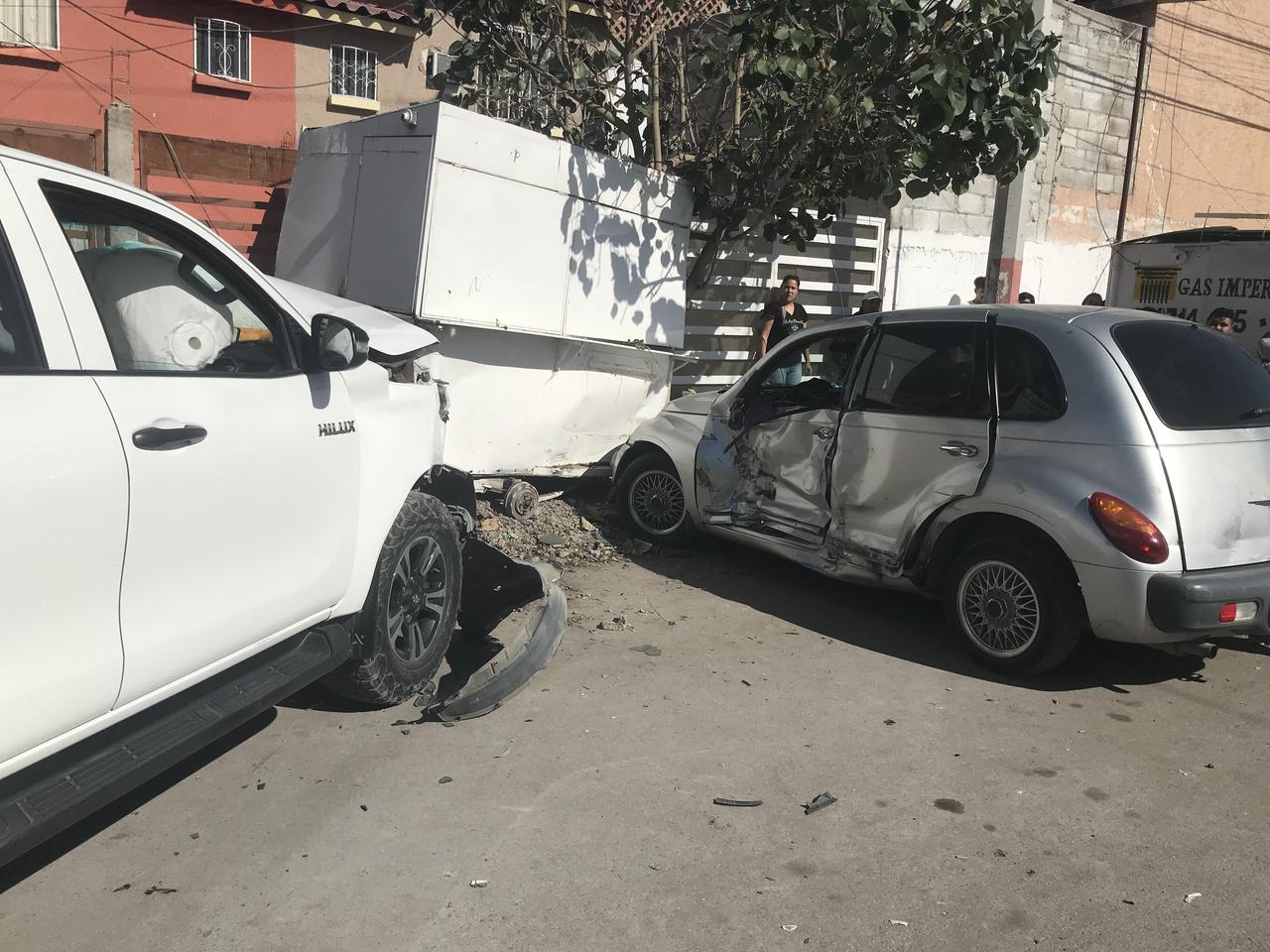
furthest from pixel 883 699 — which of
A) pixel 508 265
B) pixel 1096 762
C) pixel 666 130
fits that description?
pixel 666 130

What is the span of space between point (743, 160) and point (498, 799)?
676 centimetres

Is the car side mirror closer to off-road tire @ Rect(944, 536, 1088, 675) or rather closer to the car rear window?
off-road tire @ Rect(944, 536, 1088, 675)

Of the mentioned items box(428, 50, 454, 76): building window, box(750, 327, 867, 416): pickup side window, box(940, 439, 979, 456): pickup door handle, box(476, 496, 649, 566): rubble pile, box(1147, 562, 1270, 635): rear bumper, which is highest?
box(428, 50, 454, 76): building window

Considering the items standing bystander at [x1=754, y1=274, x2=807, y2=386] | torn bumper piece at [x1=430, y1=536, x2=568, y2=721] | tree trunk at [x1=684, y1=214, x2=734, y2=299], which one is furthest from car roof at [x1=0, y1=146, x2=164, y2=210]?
standing bystander at [x1=754, y1=274, x2=807, y2=386]

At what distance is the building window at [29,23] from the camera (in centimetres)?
1417

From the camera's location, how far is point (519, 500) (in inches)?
305

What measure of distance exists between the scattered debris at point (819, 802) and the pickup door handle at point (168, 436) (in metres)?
2.33

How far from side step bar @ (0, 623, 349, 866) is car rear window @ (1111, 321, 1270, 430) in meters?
3.68

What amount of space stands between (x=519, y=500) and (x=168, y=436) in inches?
189

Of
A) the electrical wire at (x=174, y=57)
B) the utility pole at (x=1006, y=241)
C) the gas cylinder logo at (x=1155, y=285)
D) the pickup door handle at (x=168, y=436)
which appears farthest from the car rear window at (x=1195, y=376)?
the electrical wire at (x=174, y=57)

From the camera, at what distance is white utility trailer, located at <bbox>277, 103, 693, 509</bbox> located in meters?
7.38

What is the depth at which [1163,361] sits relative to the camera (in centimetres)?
506

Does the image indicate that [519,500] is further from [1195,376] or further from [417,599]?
[1195,376]

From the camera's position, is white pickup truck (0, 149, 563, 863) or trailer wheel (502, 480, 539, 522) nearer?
white pickup truck (0, 149, 563, 863)
